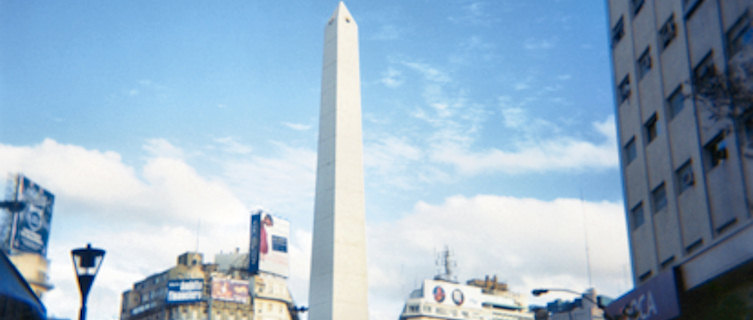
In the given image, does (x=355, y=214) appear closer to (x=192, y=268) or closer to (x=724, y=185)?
(x=724, y=185)

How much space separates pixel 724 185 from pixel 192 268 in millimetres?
99424

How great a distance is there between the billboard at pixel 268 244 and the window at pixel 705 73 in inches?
3086

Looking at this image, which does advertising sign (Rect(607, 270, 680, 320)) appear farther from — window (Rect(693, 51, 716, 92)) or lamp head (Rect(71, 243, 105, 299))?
lamp head (Rect(71, 243, 105, 299))

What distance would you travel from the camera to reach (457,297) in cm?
13238

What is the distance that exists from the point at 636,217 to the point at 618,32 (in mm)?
7415

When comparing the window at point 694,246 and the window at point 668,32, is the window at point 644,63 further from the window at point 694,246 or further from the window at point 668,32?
the window at point 694,246

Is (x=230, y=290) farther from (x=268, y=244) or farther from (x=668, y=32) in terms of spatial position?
(x=668, y=32)

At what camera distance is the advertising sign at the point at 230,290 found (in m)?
106

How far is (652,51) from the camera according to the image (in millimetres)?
25375

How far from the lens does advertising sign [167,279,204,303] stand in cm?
10319

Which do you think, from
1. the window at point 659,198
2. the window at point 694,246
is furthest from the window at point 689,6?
the window at point 694,246

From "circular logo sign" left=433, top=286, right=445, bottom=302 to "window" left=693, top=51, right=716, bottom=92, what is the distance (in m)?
111

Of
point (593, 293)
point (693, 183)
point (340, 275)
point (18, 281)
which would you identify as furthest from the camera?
point (593, 293)

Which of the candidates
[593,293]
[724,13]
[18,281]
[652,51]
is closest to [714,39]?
[724,13]
